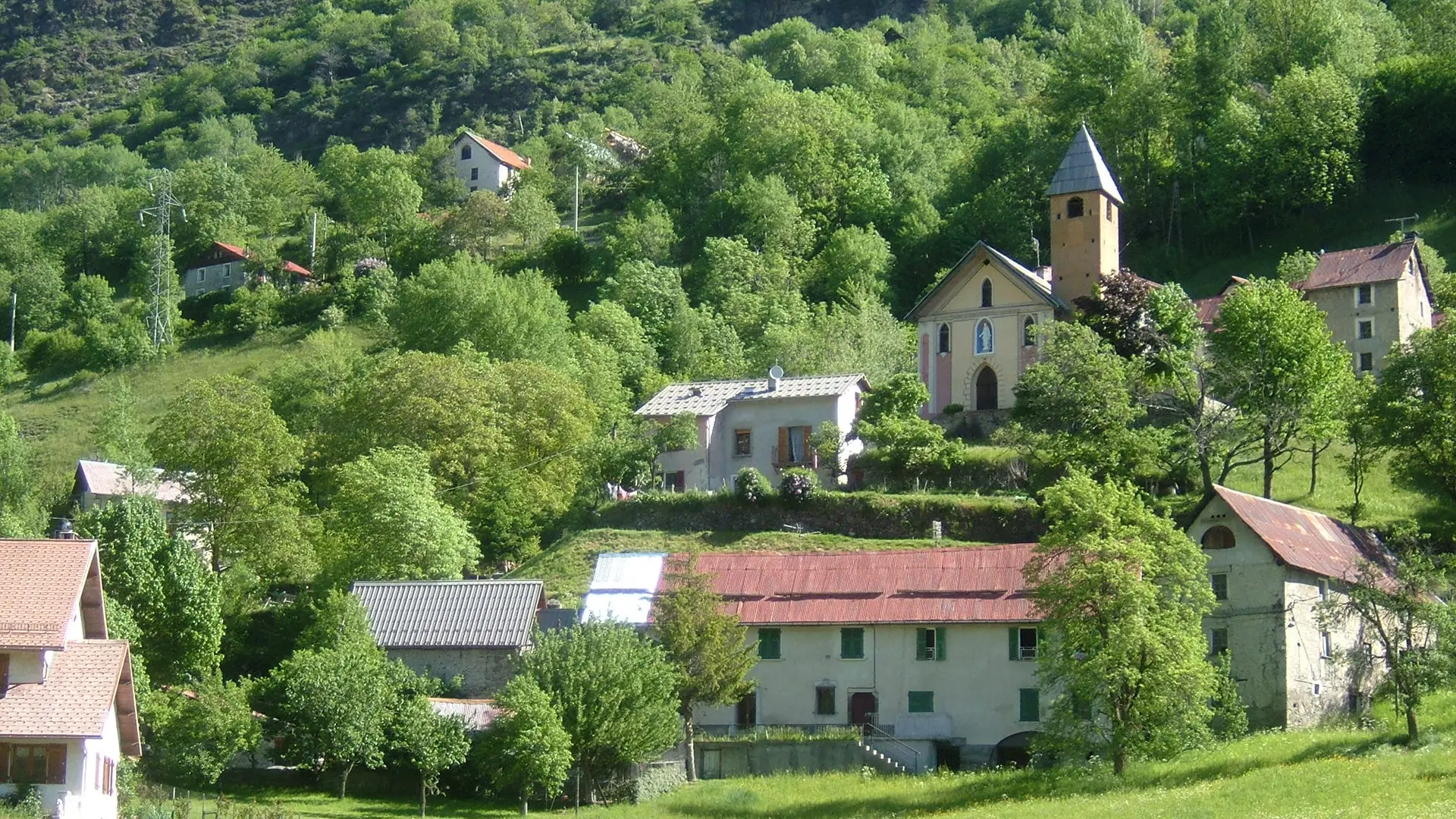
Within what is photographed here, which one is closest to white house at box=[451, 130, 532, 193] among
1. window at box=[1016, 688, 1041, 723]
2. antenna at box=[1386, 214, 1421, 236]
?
antenna at box=[1386, 214, 1421, 236]

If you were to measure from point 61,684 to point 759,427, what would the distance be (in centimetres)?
3605

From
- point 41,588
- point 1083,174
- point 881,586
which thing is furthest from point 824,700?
point 1083,174

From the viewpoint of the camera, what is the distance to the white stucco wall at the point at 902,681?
176 feet

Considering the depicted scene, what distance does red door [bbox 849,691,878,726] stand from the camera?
5472 cm

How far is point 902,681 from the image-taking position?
54625 millimetres

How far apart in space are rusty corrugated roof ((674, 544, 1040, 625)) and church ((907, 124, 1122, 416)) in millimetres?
22683

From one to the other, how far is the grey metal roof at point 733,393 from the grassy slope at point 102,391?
112ft

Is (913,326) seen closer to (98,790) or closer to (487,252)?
(487,252)

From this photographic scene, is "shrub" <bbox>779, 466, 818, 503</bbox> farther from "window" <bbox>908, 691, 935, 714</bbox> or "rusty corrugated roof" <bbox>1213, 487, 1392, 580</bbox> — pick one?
"rusty corrugated roof" <bbox>1213, 487, 1392, 580</bbox>

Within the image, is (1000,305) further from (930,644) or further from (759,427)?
(930,644)

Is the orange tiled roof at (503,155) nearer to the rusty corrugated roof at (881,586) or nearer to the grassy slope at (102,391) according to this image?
the grassy slope at (102,391)

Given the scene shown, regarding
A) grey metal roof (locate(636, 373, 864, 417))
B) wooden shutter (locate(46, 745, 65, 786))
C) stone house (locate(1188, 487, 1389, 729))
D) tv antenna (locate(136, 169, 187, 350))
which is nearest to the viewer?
wooden shutter (locate(46, 745, 65, 786))

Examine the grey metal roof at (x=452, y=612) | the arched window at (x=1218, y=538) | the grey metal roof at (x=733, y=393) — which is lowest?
the grey metal roof at (x=452, y=612)

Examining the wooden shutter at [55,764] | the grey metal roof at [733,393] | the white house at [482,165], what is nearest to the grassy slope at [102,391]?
the grey metal roof at [733,393]
